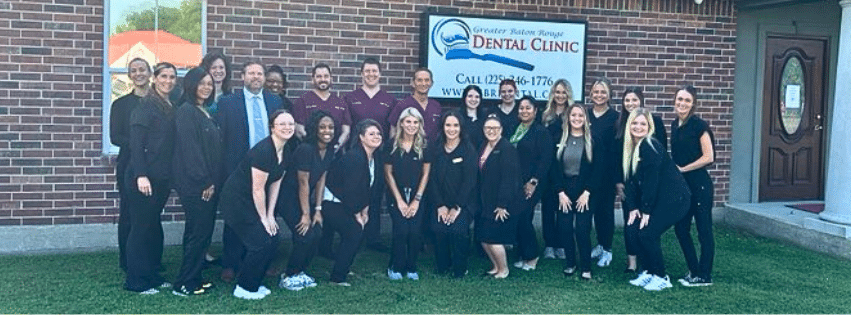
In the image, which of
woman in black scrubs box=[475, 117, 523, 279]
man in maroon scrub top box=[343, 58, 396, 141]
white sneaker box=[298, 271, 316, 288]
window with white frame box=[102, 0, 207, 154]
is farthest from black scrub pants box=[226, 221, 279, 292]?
window with white frame box=[102, 0, 207, 154]

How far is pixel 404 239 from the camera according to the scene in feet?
20.7

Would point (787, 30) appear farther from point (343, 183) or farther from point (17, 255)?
point (17, 255)

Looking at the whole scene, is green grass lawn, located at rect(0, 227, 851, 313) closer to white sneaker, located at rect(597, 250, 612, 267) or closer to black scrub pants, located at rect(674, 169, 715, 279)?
Result: white sneaker, located at rect(597, 250, 612, 267)

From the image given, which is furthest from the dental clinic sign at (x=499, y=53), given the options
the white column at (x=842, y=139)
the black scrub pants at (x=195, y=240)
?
the black scrub pants at (x=195, y=240)

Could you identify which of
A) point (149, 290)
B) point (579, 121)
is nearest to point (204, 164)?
point (149, 290)

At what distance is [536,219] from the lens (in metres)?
8.59

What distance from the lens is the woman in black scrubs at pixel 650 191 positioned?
5969 mm

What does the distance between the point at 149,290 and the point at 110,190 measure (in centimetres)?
197

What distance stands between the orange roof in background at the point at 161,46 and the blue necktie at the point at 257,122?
5.73 feet

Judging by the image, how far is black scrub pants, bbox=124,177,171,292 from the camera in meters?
5.59

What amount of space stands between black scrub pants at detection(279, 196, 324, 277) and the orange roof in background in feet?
7.70

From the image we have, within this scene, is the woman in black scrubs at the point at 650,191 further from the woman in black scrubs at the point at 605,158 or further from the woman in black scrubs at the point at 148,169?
the woman in black scrubs at the point at 148,169

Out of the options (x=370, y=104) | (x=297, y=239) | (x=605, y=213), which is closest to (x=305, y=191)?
(x=297, y=239)

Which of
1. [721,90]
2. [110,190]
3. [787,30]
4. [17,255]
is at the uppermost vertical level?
[787,30]
